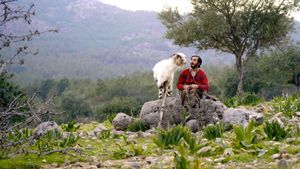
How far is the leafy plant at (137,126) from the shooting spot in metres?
11.1

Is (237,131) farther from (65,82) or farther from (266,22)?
(65,82)

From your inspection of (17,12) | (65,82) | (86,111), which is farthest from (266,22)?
(65,82)

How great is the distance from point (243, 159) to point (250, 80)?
3703 cm

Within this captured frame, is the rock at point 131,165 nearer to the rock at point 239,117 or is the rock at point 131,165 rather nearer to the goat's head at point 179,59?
the rock at point 239,117

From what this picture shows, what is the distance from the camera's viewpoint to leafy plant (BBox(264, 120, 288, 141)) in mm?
7023

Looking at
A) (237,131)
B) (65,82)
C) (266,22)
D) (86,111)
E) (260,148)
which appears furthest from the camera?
(65,82)

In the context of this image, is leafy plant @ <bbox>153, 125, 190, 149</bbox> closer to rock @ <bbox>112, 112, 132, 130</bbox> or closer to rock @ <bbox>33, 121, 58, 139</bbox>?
rock @ <bbox>33, 121, 58, 139</bbox>

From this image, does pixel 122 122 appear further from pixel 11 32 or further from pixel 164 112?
pixel 11 32

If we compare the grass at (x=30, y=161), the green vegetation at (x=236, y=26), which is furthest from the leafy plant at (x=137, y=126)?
the green vegetation at (x=236, y=26)

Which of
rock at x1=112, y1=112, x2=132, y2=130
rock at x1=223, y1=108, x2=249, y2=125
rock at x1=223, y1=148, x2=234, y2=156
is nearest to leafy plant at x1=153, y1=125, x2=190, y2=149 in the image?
rock at x1=223, y1=148, x2=234, y2=156

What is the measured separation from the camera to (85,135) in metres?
10.6

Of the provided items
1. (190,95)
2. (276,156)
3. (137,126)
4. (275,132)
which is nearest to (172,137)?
(275,132)

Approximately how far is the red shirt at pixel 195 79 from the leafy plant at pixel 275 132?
345 cm

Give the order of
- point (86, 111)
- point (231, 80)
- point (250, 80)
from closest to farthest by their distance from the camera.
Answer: point (250, 80) < point (231, 80) < point (86, 111)
